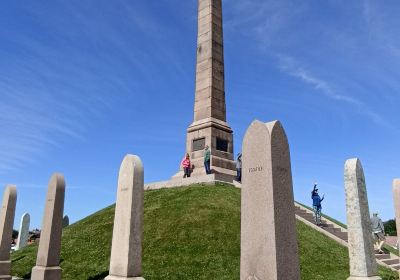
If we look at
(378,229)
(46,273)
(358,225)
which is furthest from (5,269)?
(378,229)

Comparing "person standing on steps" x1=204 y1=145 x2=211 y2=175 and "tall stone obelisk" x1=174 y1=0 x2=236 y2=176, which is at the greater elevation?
"tall stone obelisk" x1=174 y1=0 x2=236 y2=176

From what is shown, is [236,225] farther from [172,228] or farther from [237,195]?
[237,195]

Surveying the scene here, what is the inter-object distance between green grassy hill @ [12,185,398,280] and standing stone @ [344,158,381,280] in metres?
3.24

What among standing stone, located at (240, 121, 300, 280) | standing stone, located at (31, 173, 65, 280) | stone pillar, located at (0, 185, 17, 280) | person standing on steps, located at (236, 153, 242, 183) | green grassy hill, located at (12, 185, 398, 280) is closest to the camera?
standing stone, located at (240, 121, 300, 280)

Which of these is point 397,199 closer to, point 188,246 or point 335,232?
point 188,246

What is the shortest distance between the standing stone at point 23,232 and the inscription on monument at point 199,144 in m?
13.4

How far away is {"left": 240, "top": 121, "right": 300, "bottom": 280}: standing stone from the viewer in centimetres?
507

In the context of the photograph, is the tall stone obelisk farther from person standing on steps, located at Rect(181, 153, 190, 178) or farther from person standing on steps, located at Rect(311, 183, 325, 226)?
person standing on steps, located at Rect(311, 183, 325, 226)

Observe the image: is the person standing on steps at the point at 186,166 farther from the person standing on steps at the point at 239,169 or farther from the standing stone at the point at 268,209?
the standing stone at the point at 268,209

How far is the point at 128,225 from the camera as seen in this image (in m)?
7.18

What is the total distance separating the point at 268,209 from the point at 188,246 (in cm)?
780

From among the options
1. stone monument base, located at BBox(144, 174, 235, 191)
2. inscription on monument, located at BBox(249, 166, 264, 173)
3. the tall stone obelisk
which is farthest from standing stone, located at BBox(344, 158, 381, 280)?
the tall stone obelisk

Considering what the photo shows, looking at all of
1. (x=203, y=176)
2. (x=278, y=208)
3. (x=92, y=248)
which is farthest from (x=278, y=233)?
(x=203, y=176)

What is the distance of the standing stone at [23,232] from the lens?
2394 cm
